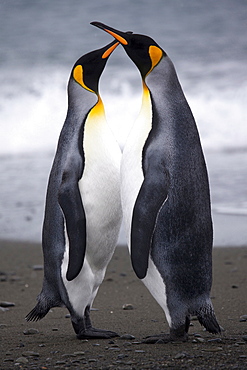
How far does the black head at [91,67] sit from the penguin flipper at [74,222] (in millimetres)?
630

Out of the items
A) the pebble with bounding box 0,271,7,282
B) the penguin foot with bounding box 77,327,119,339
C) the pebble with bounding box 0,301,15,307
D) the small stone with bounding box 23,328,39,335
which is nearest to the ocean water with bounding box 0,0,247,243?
the pebble with bounding box 0,271,7,282

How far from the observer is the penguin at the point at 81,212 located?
328 centimetres

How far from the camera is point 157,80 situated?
3271mm

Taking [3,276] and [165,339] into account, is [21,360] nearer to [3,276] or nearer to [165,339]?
[165,339]

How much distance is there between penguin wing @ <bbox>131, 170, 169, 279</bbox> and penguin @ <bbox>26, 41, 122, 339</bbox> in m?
0.34

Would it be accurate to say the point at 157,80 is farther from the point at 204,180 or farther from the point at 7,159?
the point at 7,159

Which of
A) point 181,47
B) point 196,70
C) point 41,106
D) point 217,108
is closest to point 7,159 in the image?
point 41,106

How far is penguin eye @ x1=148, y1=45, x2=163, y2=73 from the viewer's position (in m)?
3.30

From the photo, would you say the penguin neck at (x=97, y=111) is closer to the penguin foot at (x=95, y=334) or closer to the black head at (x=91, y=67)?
the black head at (x=91, y=67)

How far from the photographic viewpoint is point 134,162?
10.4ft

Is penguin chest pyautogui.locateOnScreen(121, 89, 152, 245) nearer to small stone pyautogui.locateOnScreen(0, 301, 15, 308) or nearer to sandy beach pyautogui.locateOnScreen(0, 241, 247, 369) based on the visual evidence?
sandy beach pyautogui.locateOnScreen(0, 241, 247, 369)

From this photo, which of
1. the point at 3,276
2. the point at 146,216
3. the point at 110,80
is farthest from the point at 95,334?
the point at 110,80

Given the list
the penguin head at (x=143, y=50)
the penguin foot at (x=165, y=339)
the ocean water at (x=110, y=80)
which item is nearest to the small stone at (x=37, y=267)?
the ocean water at (x=110, y=80)

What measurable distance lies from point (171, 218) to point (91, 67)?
3.50 feet
